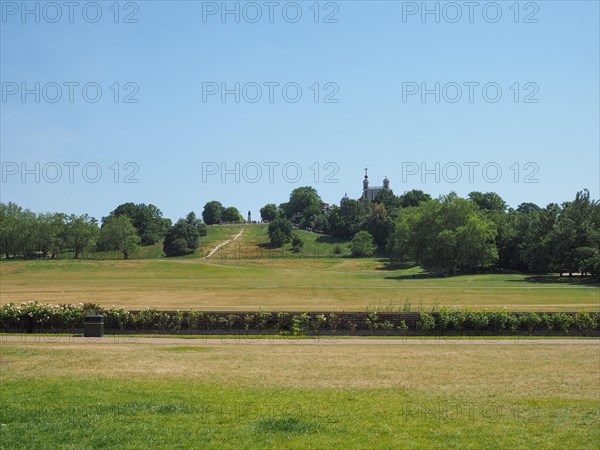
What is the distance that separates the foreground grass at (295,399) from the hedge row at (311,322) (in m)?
5.00

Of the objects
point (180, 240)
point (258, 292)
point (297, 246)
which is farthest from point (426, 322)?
point (297, 246)

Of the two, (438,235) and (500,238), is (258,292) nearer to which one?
(438,235)

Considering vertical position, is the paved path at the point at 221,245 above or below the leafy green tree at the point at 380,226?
below

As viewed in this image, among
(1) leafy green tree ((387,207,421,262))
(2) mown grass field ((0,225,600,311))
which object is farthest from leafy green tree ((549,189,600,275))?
(1) leafy green tree ((387,207,421,262))

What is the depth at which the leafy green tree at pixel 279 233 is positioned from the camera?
150 meters

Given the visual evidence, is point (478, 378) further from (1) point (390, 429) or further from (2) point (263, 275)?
(2) point (263, 275)

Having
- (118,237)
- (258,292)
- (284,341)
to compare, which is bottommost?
(258,292)

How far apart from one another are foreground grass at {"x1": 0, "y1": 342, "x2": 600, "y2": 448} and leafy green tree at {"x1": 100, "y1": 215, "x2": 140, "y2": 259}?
353 ft

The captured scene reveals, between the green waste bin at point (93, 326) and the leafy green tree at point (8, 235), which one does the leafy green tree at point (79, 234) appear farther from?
the green waste bin at point (93, 326)

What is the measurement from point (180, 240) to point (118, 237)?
51.3ft

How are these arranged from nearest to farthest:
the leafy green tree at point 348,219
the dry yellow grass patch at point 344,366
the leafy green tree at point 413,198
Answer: the dry yellow grass patch at point 344,366 → the leafy green tree at point 348,219 → the leafy green tree at point 413,198

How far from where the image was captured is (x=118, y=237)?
12225 centimetres

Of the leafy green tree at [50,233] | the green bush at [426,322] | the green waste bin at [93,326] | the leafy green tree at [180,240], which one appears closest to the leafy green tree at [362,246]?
the leafy green tree at [180,240]

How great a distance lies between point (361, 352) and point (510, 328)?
26.0ft
